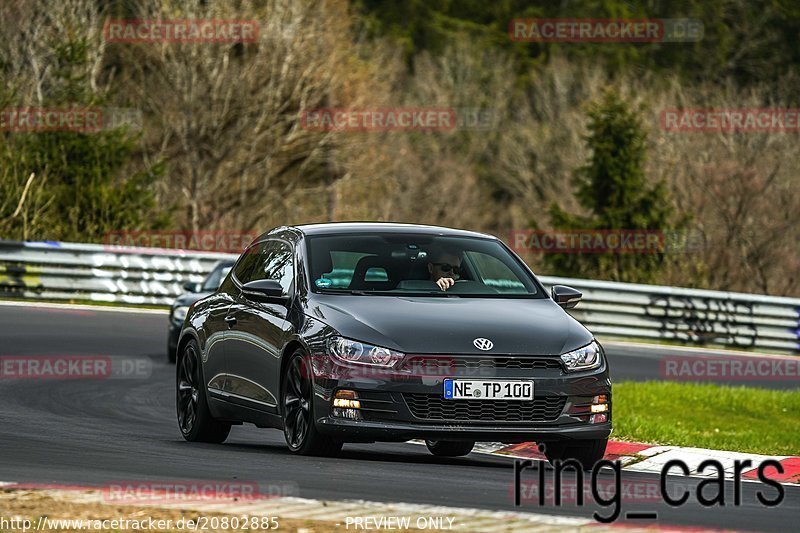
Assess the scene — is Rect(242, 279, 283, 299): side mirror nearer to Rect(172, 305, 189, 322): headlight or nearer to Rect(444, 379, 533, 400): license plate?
Rect(444, 379, 533, 400): license plate

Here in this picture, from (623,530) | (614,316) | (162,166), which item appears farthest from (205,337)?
(162,166)

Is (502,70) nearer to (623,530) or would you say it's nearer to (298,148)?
(298,148)

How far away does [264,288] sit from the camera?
440 inches

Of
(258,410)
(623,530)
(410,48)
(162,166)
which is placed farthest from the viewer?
(410,48)

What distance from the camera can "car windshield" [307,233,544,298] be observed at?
36.9ft

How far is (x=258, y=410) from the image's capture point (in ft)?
37.8

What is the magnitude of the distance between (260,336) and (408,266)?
1.11m

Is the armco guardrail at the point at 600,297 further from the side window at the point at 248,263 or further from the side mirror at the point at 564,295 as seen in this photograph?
the side mirror at the point at 564,295

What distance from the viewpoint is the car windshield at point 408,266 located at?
1124 centimetres

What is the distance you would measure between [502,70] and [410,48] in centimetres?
449

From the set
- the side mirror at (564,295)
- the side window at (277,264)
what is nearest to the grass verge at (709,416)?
the side mirror at (564,295)

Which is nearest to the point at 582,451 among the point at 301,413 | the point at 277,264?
the point at 301,413

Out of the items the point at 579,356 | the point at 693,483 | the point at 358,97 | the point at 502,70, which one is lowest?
the point at 502,70

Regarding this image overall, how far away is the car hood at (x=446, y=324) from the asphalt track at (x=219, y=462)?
790mm
